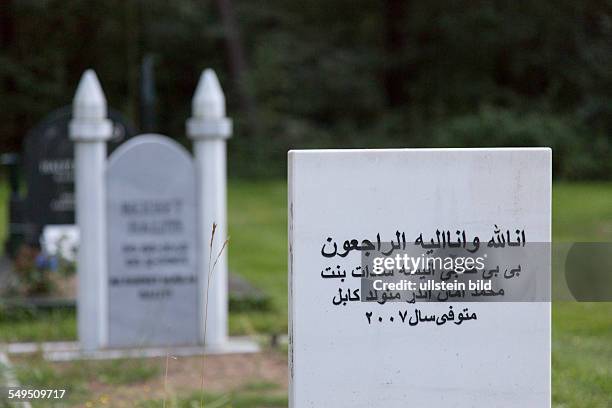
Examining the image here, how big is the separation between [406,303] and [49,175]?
293 inches

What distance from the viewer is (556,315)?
29.5 ft

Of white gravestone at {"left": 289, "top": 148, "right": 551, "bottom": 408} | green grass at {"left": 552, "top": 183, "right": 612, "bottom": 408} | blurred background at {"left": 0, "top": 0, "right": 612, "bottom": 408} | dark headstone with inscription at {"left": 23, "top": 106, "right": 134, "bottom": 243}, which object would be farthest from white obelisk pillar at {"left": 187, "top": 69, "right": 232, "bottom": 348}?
blurred background at {"left": 0, "top": 0, "right": 612, "bottom": 408}

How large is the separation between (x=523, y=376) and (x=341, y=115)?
2365cm

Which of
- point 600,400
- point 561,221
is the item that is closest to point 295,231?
point 600,400

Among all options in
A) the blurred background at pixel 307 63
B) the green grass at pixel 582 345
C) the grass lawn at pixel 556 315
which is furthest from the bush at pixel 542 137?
the green grass at pixel 582 345

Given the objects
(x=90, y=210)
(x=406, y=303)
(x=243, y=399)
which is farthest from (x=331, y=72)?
(x=406, y=303)

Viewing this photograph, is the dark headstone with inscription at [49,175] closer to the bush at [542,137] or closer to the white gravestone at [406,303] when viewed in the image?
the white gravestone at [406,303]

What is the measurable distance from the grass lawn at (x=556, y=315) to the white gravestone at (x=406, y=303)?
Result: 2009 mm

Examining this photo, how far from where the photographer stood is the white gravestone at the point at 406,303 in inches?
147

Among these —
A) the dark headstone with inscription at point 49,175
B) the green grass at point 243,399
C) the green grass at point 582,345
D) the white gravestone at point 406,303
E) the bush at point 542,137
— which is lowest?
the green grass at point 243,399

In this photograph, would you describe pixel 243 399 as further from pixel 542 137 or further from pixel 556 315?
pixel 542 137

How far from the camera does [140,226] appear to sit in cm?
774

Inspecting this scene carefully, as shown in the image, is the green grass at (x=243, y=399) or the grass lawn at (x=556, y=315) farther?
the grass lawn at (x=556, y=315)

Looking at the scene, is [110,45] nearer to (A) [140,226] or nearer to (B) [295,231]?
A: (A) [140,226]
